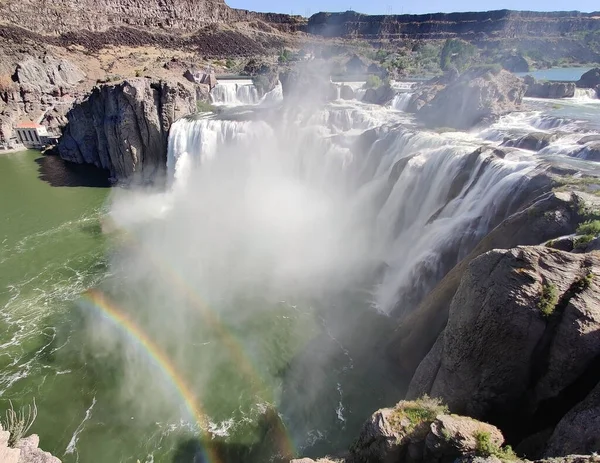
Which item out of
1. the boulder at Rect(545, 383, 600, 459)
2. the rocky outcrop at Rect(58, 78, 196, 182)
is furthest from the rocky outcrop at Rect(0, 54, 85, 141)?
the boulder at Rect(545, 383, 600, 459)

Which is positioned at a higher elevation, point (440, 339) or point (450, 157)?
point (450, 157)

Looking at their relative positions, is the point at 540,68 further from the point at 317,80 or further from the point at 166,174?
the point at 166,174

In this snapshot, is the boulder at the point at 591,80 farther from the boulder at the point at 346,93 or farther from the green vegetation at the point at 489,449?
the green vegetation at the point at 489,449

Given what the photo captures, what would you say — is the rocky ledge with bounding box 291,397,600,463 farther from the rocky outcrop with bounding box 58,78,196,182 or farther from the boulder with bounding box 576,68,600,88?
the boulder with bounding box 576,68,600,88

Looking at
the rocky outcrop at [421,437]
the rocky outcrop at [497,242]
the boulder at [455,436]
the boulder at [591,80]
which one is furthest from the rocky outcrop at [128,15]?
the boulder at [455,436]

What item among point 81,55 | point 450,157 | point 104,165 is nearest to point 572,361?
point 450,157

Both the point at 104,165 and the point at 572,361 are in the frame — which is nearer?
the point at 572,361

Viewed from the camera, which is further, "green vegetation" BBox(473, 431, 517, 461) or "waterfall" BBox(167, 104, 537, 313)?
"waterfall" BBox(167, 104, 537, 313)
